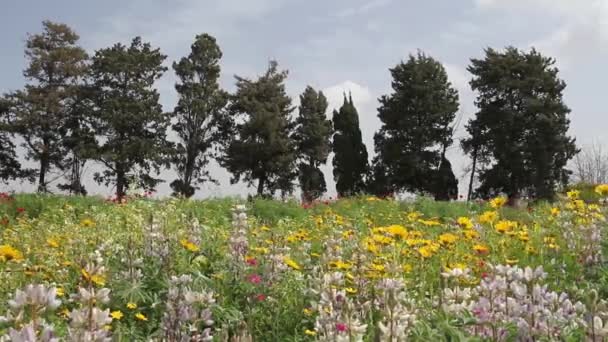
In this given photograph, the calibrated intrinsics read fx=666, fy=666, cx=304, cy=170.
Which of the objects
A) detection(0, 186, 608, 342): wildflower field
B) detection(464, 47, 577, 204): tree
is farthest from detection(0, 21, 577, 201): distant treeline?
detection(0, 186, 608, 342): wildflower field

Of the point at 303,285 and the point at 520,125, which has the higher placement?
the point at 520,125

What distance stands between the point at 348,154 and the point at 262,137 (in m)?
4.41

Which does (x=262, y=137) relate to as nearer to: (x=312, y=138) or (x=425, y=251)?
(x=312, y=138)

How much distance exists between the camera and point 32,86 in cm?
3169

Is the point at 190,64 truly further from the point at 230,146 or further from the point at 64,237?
the point at 64,237

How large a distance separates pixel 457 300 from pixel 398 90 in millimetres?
30760

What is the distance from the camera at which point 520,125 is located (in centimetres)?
3078

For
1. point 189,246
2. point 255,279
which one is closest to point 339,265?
point 255,279

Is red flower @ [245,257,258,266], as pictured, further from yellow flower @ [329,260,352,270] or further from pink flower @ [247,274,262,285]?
yellow flower @ [329,260,352,270]

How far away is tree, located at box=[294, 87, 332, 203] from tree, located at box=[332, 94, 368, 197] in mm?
604

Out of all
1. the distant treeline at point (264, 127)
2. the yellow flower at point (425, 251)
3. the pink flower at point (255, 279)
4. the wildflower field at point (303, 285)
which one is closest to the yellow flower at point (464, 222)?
the wildflower field at point (303, 285)

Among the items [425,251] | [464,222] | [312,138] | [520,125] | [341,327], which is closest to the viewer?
[341,327]

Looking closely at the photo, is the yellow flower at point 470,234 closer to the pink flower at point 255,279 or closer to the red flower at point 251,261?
the red flower at point 251,261

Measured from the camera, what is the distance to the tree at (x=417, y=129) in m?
31.3
